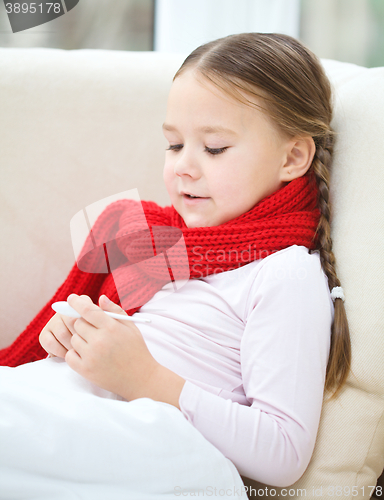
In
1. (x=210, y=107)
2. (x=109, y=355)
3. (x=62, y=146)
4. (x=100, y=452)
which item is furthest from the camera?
(x=62, y=146)

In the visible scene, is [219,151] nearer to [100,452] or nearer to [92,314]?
[92,314]

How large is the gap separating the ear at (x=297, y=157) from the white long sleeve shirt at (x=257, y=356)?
0.14 metres

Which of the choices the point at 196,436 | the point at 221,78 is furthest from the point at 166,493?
the point at 221,78

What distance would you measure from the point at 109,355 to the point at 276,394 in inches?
9.1

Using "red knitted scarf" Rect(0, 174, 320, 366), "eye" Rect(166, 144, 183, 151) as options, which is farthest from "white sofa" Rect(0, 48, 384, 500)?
"eye" Rect(166, 144, 183, 151)

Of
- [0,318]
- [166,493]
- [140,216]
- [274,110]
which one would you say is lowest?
[0,318]

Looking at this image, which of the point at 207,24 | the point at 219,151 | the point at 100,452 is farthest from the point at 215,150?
the point at 207,24

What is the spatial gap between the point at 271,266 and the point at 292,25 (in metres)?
1.28

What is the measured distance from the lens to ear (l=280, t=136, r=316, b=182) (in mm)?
768

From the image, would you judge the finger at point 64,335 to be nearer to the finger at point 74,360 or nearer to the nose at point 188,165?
the finger at point 74,360

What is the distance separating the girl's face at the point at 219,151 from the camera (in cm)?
71

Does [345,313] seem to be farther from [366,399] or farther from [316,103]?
[316,103]

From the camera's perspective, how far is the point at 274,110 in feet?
2.40

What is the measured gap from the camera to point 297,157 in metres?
0.79
